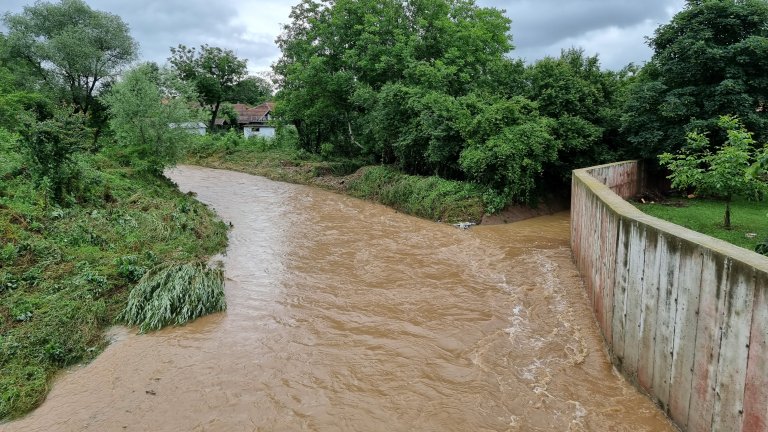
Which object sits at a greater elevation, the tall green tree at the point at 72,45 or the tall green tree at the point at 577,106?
the tall green tree at the point at 72,45

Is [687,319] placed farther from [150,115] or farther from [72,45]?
[72,45]

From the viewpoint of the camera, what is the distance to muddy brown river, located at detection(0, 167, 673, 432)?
5352 millimetres

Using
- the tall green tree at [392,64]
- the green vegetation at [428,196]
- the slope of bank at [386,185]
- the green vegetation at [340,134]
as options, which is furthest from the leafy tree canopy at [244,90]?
the green vegetation at [428,196]

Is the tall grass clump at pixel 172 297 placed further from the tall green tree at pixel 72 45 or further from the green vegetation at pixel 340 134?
the tall green tree at pixel 72 45

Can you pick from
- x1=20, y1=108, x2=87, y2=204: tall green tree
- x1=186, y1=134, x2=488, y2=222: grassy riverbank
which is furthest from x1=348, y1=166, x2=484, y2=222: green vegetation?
x1=20, y1=108, x2=87, y2=204: tall green tree

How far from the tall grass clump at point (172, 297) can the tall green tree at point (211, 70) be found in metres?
35.7

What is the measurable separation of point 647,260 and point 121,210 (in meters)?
12.1

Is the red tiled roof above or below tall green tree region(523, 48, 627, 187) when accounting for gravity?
above

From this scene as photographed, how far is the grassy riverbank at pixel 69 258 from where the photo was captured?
6.36m

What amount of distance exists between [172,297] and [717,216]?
42.9ft

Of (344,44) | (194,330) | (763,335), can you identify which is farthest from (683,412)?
(344,44)

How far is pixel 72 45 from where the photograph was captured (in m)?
22.7

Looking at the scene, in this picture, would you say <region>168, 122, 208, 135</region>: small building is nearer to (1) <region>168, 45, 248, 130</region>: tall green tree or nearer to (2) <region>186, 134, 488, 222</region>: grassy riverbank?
(2) <region>186, 134, 488, 222</region>: grassy riverbank

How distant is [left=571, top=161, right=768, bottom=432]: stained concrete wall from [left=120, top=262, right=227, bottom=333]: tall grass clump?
21.8 ft
